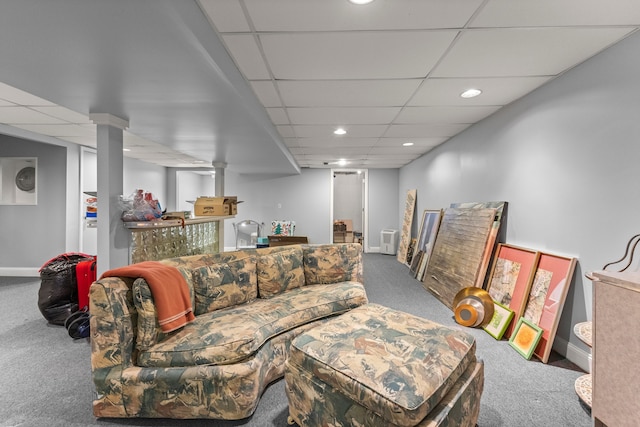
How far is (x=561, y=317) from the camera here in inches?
91.8

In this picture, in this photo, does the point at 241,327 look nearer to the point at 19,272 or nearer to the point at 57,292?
the point at 57,292

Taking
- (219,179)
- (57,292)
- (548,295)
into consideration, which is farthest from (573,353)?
(219,179)

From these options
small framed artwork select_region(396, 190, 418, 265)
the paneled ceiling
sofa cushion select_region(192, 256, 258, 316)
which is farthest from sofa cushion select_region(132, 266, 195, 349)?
small framed artwork select_region(396, 190, 418, 265)

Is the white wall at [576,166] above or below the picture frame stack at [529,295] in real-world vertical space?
above

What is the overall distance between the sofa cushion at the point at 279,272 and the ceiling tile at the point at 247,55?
60.9 inches

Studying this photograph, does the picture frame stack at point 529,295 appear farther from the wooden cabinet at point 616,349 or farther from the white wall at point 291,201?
the white wall at point 291,201

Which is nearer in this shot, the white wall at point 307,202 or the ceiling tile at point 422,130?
the ceiling tile at point 422,130

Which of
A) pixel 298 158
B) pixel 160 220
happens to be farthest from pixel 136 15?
pixel 298 158

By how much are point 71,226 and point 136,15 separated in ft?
16.6

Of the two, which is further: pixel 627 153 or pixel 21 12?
pixel 627 153

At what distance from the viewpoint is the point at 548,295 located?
2.36 metres

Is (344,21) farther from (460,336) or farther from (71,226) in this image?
(71,226)

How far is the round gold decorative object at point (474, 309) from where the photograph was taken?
281 cm

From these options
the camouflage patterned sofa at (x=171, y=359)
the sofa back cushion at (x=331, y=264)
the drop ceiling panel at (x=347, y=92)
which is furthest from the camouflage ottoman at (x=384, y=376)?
the drop ceiling panel at (x=347, y=92)
